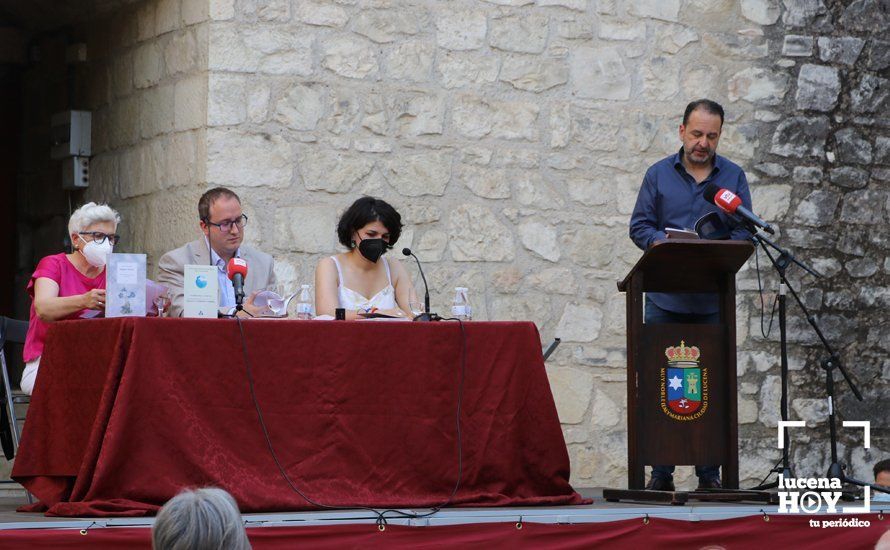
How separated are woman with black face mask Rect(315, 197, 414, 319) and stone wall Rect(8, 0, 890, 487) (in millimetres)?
1047

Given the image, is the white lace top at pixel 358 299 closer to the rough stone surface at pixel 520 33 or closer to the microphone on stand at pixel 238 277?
the microphone on stand at pixel 238 277

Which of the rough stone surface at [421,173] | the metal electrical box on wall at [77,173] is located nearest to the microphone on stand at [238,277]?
the rough stone surface at [421,173]

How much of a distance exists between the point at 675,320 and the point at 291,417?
1.89 meters

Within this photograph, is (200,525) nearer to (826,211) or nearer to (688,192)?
(688,192)

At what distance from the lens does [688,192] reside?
20.1 ft

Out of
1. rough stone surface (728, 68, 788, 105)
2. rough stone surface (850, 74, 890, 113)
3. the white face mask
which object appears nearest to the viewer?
the white face mask

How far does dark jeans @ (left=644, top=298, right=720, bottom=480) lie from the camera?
19.4ft

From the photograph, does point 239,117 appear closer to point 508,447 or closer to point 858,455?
point 508,447

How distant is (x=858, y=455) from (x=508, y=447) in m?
3.68

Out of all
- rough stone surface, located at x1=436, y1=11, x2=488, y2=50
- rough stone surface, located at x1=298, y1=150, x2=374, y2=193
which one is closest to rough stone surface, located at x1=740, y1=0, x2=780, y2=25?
rough stone surface, located at x1=436, y1=11, x2=488, y2=50

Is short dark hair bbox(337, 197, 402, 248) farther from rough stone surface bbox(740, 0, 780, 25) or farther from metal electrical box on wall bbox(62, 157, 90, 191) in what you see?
rough stone surface bbox(740, 0, 780, 25)

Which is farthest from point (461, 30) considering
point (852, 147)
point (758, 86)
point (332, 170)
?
point (852, 147)

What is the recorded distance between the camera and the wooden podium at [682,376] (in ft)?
18.5

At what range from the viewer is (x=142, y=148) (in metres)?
7.63
